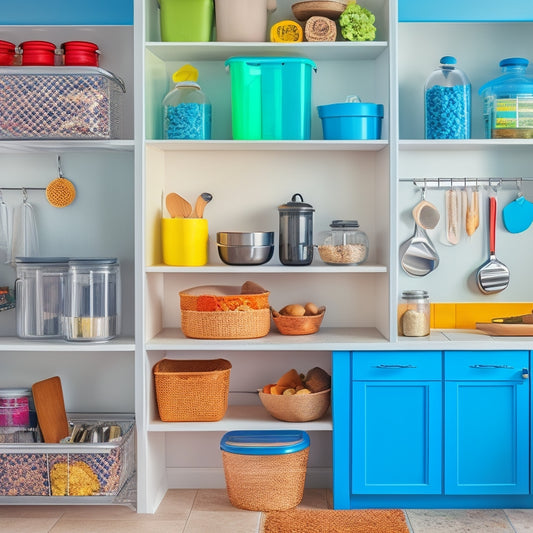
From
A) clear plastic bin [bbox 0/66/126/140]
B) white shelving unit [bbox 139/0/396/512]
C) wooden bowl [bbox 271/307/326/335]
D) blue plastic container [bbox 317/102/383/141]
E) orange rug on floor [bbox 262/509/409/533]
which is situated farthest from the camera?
white shelving unit [bbox 139/0/396/512]

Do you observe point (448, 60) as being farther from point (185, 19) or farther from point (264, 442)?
point (264, 442)

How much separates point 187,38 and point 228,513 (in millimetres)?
2096

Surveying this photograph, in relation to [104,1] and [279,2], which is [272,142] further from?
[104,1]

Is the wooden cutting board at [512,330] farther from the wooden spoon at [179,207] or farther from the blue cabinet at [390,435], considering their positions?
the wooden spoon at [179,207]

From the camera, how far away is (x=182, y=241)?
11.3 ft

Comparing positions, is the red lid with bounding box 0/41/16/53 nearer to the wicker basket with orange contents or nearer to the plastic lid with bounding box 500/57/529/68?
the wicker basket with orange contents

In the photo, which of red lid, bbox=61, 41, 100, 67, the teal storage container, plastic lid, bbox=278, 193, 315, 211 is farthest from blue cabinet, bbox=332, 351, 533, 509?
red lid, bbox=61, 41, 100, 67

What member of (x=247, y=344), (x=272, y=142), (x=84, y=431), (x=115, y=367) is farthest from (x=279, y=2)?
(x=84, y=431)

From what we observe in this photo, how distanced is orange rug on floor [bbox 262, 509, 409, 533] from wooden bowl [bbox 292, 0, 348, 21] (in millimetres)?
2192

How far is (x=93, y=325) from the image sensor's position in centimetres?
337

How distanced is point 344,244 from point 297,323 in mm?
413

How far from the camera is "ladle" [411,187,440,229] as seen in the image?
373 centimetres

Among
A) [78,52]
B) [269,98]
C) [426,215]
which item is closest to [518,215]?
[426,215]

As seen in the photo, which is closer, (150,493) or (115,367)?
(150,493)
